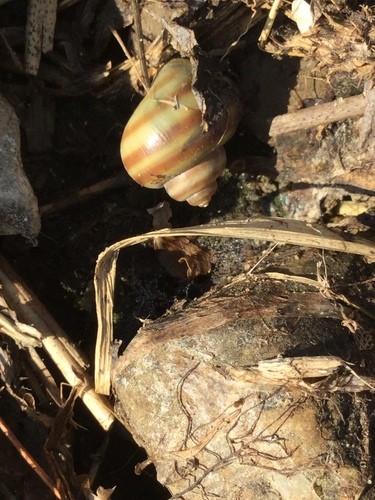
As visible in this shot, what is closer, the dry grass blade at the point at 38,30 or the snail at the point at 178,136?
the snail at the point at 178,136

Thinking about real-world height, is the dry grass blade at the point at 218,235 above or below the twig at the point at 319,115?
below

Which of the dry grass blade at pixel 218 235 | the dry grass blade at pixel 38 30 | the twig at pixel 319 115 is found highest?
the dry grass blade at pixel 38 30

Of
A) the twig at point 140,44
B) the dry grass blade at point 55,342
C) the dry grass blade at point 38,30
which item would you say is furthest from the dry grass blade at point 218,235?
the dry grass blade at point 38,30

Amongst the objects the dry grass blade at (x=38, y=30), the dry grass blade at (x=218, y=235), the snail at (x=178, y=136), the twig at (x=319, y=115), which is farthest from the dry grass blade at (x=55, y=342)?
the twig at (x=319, y=115)

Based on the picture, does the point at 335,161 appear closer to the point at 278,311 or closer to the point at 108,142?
the point at 278,311

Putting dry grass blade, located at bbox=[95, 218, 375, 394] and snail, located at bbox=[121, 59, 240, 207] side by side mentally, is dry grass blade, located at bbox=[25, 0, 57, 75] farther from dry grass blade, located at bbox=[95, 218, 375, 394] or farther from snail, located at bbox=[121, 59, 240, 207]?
dry grass blade, located at bbox=[95, 218, 375, 394]

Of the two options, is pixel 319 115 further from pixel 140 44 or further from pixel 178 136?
pixel 140 44

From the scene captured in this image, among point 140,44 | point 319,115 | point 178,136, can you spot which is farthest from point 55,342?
point 319,115

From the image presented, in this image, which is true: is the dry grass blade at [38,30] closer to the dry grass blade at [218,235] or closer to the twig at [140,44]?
the twig at [140,44]
